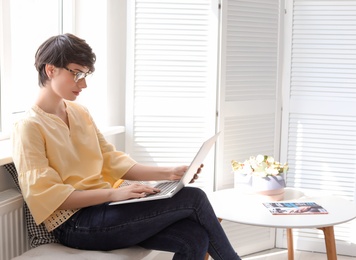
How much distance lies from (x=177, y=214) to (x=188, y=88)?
1186 millimetres

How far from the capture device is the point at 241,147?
3.38m

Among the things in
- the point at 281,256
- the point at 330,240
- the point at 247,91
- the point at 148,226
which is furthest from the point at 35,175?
the point at 281,256

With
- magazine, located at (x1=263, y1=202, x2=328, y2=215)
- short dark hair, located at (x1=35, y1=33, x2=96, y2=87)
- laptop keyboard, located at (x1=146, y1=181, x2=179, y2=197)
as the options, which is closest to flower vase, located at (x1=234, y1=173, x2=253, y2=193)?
magazine, located at (x1=263, y1=202, x2=328, y2=215)

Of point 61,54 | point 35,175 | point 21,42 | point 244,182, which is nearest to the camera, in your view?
point 35,175

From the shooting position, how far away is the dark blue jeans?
2.08 m

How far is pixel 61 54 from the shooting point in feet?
6.91

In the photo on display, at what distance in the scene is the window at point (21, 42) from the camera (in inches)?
99.3

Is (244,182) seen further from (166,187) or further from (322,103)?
(322,103)

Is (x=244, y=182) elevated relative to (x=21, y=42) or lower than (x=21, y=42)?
lower

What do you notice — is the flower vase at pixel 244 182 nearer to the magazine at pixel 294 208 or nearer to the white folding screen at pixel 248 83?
the magazine at pixel 294 208

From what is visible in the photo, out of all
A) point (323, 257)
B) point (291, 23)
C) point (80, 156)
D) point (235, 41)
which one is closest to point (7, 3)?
point (80, 156)

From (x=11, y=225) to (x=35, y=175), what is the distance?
9.8 inches

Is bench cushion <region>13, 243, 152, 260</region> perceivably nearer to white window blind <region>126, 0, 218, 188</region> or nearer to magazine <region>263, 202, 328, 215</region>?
magazine <region>263, 202, 328, 215</region>

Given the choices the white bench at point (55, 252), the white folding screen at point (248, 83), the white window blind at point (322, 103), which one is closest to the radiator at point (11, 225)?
the white bench at point (55, 252)
